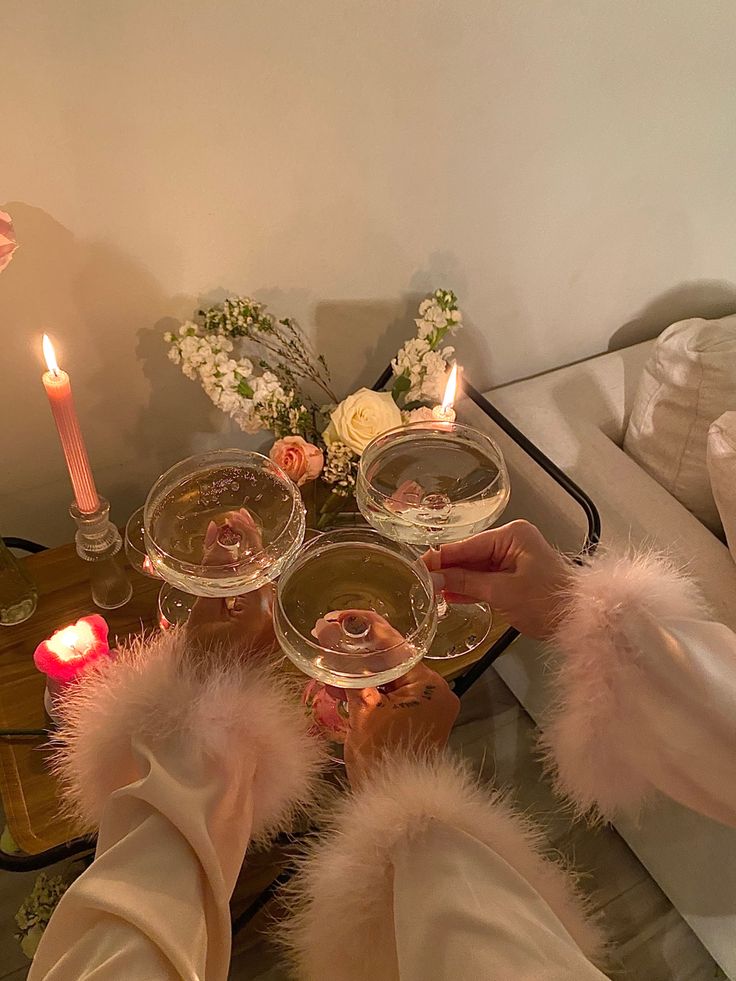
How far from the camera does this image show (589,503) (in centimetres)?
110

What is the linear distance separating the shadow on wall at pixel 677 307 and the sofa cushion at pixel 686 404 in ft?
0.56

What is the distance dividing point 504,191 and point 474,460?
459 mm

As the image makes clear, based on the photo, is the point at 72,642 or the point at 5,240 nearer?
the point at 5,240

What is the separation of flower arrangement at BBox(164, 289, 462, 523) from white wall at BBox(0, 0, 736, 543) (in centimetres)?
5

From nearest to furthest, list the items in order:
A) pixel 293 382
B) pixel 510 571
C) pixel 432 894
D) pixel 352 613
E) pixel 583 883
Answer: pixel 432 894 < pixel 352 613 < pixel 510 571 < pixel 293 382 < pixel 583 883

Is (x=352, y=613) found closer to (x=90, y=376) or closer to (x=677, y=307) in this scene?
(x=90, y=376)

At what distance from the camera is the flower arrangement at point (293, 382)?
1.00 metres

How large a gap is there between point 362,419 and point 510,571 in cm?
29

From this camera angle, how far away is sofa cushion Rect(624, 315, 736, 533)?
119cm

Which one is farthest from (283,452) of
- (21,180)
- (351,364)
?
(21,180)

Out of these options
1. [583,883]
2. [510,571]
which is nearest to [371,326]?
[510,571]

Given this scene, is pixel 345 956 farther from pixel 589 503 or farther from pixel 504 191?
pixel 504 191

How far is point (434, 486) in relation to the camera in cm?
91

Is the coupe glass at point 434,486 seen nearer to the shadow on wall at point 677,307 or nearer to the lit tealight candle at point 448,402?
the lit tealight candle at point 448,402
